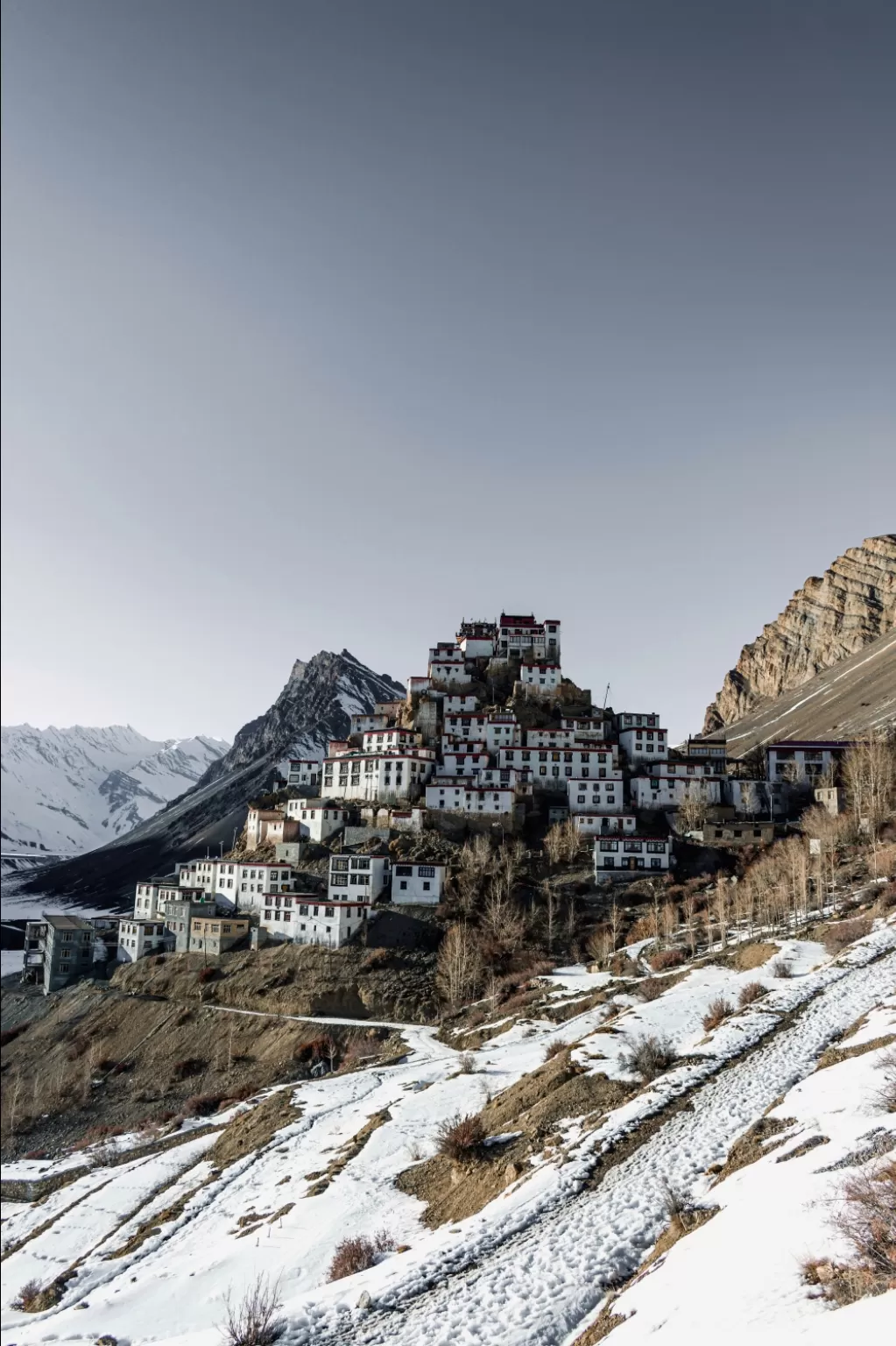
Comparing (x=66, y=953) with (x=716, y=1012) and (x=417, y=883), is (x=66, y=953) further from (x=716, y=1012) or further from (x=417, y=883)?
(x=716, y=1012)

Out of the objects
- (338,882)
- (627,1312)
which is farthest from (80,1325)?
(338,882)

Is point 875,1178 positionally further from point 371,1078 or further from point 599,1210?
point 371,1078

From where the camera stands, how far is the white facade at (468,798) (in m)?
94.1

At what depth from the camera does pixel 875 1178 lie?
13.5 m

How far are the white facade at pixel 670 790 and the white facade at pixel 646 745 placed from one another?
18.3 ft

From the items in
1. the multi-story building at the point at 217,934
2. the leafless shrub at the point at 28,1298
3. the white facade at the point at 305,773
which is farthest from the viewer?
the white facade at the point at 305,773

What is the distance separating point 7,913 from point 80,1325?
198m

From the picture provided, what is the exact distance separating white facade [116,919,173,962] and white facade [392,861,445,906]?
2684 centimetres

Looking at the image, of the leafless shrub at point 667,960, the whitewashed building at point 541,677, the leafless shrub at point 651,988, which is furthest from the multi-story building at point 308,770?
the leafless shrub at point 651,988

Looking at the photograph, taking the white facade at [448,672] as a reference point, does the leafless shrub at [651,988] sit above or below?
below

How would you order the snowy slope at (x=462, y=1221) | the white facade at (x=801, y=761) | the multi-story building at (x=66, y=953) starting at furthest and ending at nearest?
the white facade at (x=801, y=761) < the multi-story building at (x=66, y=953) < the snowy slope at (x=462, y=1221)

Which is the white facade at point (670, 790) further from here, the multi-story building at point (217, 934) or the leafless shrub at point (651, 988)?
the leafless shrub at point (651, 988)

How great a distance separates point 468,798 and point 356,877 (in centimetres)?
1783

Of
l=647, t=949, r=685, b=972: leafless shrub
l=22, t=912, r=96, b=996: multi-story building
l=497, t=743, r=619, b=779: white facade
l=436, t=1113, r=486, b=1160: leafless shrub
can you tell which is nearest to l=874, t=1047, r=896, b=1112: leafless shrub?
l=436, t=1113, r=486, b=1160: leafless shrub
